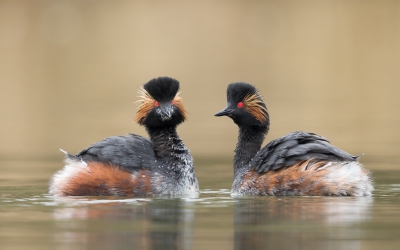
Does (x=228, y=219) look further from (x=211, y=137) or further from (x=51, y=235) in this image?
(x=211, y=137)

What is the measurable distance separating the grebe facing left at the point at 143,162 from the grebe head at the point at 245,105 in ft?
2.13

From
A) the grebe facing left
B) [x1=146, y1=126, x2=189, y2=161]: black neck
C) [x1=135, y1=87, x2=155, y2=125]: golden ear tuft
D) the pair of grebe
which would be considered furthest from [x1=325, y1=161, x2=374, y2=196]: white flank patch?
[x1=135, y1=87, x2=155, y2=125]: golden ear tuft

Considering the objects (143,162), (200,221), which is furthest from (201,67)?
(200,221)

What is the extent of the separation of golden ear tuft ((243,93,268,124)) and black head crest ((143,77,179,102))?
37.2 inches

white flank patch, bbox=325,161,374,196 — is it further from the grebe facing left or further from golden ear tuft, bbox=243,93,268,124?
the grebe facing left

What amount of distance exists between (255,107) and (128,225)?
3.61 m

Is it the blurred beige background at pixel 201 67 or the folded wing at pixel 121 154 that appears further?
the blurred beige background at pixel 201 67

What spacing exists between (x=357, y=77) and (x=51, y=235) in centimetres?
2654

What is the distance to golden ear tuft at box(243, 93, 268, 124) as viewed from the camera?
11.9m

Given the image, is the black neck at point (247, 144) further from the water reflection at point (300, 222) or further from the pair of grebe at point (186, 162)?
the water reflection at point (300, 222)

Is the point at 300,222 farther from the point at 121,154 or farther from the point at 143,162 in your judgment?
the point at 121,154

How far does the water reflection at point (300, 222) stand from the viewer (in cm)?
783

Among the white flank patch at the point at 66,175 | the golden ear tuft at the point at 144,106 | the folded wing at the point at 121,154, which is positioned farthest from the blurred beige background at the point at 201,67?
the white flank patch at the point at 66,175

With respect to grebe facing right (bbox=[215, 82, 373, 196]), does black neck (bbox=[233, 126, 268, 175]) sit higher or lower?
higher
